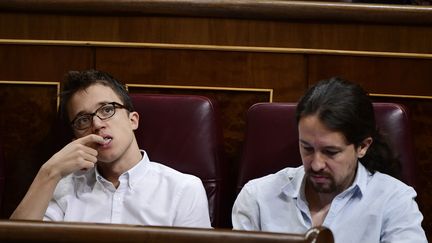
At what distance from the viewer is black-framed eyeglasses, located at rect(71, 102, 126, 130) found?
988 mm

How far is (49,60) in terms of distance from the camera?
117cm

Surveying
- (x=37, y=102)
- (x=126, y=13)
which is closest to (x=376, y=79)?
(x=126, y=13)

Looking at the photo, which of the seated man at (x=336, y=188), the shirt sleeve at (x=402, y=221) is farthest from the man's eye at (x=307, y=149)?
the shirt sleeve at (x=402, y=221)

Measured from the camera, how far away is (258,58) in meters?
1.14

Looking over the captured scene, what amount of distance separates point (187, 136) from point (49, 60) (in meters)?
0.26

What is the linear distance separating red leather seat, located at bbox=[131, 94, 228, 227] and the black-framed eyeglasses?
0.06 m

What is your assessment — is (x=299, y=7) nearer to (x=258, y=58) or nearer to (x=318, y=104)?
(x=258, y=58)

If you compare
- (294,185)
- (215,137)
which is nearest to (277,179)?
(294,185)

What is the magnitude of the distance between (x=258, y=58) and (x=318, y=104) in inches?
11.1

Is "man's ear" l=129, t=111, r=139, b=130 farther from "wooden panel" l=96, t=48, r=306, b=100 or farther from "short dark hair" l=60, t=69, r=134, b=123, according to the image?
"wooden panel" l=96, t=48, r=306, b=100

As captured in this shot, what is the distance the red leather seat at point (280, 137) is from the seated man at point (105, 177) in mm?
Result: 76

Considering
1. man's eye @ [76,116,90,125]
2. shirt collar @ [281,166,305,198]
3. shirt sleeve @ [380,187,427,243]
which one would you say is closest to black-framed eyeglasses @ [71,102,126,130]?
man's eye @ [76,116,90,125]

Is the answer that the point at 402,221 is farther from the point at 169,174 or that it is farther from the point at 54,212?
the point at 54,212

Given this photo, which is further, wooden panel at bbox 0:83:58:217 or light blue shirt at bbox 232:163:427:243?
wooden panel at bbox 0:83:58:217
